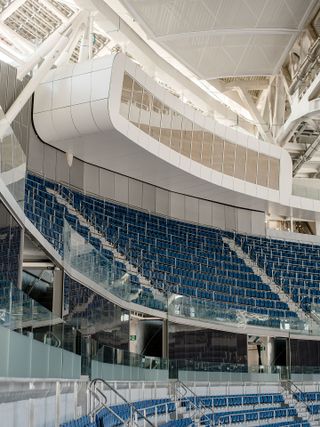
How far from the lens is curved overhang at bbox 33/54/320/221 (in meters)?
20.2

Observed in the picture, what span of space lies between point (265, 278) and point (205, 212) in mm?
3993

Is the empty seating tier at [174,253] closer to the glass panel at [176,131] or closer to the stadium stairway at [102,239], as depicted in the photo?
the stadium stairway at [102,239]

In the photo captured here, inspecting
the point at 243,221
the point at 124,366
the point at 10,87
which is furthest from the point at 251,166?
the point at 124,366

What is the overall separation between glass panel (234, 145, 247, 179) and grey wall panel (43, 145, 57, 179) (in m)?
8.01

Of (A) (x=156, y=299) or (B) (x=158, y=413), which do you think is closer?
(B) (x=158, y=413)

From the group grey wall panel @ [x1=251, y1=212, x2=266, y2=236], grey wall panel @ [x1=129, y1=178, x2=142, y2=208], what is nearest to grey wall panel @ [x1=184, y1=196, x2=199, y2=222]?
grey wall panel @ [x1=129, y1=178, x2=142, y2=208]

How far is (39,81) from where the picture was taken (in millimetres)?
20000

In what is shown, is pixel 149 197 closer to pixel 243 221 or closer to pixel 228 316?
pixel 243 221

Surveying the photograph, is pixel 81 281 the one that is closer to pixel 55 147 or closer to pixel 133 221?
pixel 55 147

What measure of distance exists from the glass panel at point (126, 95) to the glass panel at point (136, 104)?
0.73 ft

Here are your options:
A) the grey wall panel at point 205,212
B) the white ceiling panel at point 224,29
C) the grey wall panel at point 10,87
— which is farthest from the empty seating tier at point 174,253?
the white ceiling panel at point 224,29

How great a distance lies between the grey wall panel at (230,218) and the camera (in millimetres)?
30891

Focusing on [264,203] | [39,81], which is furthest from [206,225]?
[39,81]

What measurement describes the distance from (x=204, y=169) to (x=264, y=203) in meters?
4.81
